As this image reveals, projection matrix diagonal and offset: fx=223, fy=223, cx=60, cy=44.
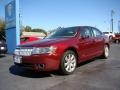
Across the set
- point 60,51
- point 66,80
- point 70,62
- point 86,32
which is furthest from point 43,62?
point 86,32

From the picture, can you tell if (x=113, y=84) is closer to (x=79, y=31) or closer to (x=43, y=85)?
(x=43, y=85)

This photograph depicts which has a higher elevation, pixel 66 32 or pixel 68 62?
pixel 66 32

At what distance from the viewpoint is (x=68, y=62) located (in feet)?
21.8

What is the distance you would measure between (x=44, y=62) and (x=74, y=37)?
159cm

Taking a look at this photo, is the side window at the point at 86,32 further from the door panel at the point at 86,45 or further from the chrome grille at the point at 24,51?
the chrome grille at the point at 24,51

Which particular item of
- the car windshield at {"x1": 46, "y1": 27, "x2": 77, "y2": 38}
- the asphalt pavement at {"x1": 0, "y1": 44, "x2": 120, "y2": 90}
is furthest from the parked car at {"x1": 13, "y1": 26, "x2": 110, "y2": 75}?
the asphalt pavement at {"x1": 0, "y1": 44, "x2": 120, "y2": 90}

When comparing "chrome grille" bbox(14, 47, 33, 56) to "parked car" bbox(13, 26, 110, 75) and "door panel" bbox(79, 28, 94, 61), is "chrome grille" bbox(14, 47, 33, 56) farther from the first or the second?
"door panel" bbox(79, 28, 94, 61)

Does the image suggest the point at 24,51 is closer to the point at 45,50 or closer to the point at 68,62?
the point at 45,50

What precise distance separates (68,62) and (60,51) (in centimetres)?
51

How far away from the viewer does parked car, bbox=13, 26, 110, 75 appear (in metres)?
6.16

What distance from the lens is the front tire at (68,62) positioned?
6448mm

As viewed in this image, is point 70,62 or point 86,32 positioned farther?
point 86,32

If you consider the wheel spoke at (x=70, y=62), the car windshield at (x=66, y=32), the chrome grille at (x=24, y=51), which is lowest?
the wheel spoke at (x=70, y=62)

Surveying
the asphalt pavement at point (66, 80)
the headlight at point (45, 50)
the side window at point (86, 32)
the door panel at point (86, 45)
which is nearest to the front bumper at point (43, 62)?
the headlight at point (45, 50)
